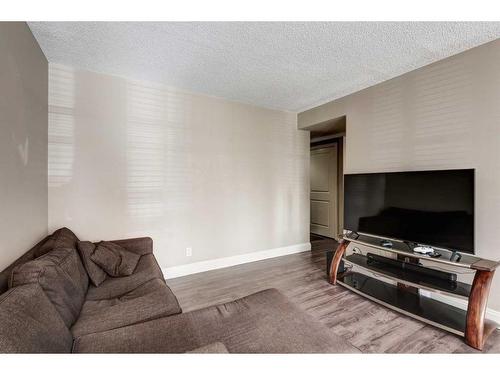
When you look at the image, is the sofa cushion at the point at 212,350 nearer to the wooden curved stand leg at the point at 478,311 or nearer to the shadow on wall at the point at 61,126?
the wooden curved stand leg at the point at 478,311

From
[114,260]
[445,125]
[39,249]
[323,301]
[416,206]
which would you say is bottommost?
[323,301]

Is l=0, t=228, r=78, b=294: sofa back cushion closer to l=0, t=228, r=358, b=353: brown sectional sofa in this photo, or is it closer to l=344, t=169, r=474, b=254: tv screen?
l=0, t=228, r=358, b=353: brown sectional sofa

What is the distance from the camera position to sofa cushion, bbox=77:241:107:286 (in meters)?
1.89

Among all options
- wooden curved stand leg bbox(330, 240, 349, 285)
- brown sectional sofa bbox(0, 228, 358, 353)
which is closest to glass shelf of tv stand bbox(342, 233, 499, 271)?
wooden curved stand leg bbox(330, 240, 349, 285)

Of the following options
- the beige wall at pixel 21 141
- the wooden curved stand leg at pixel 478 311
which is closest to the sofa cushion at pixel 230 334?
the beige wall at pixel 21 141

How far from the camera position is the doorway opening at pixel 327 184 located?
4.94m

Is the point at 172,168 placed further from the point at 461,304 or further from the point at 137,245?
the point at 461,304

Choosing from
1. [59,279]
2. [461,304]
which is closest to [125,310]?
[59,279]

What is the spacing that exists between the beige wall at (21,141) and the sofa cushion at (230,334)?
0.93 m

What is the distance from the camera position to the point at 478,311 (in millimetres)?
1687

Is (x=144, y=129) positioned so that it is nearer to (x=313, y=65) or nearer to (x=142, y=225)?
(x=142, y=225)

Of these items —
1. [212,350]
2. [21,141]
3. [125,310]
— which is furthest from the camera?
[21,141]

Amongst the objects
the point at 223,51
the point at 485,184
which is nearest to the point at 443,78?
the point at 485,184

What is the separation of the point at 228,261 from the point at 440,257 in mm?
2567
